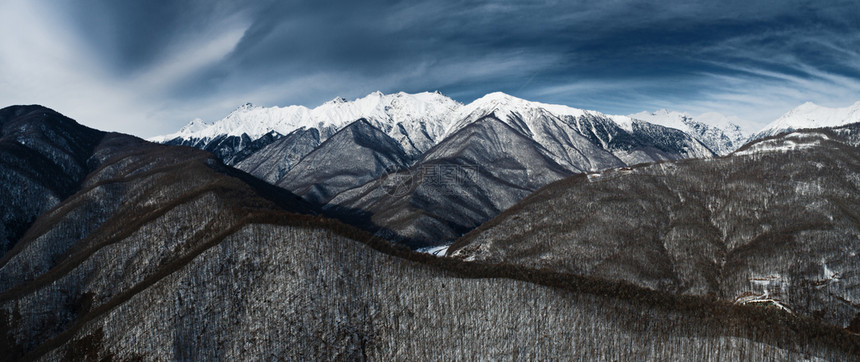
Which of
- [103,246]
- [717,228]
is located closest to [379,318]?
[103,246]

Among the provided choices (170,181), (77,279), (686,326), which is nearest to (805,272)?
(686,326)

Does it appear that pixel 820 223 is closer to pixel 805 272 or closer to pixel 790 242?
pixel 790 242

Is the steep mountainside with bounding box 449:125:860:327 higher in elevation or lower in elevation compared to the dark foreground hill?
higher

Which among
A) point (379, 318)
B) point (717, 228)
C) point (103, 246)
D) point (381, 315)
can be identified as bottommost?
point (379, 318)

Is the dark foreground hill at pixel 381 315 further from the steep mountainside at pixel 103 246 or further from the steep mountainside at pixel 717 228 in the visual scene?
the steep mountainside at pixel 717 228

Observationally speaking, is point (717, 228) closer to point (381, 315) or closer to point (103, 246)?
point (381, 315)

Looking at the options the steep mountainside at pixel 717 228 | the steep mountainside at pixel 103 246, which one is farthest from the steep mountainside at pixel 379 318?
the steep mountainside at pixel 717 228

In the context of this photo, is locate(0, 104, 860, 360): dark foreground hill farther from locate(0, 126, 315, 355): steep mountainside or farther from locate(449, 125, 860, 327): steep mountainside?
locate(449, 125, 860, 327): steep mountainside

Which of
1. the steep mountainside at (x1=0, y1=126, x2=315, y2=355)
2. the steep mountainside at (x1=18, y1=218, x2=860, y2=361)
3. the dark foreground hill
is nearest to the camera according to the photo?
the dark foreground hill

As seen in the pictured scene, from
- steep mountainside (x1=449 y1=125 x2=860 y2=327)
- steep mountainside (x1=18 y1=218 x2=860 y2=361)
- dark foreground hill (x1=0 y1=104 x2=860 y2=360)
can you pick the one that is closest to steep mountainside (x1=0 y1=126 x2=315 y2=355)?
dark foreground hill (x1=0 y1=104 x2=860 y2=360)

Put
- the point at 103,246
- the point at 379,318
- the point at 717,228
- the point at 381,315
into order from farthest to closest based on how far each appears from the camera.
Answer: the point at 717,228
the point at 103,246
the point at 381,315
the point at 379,318
